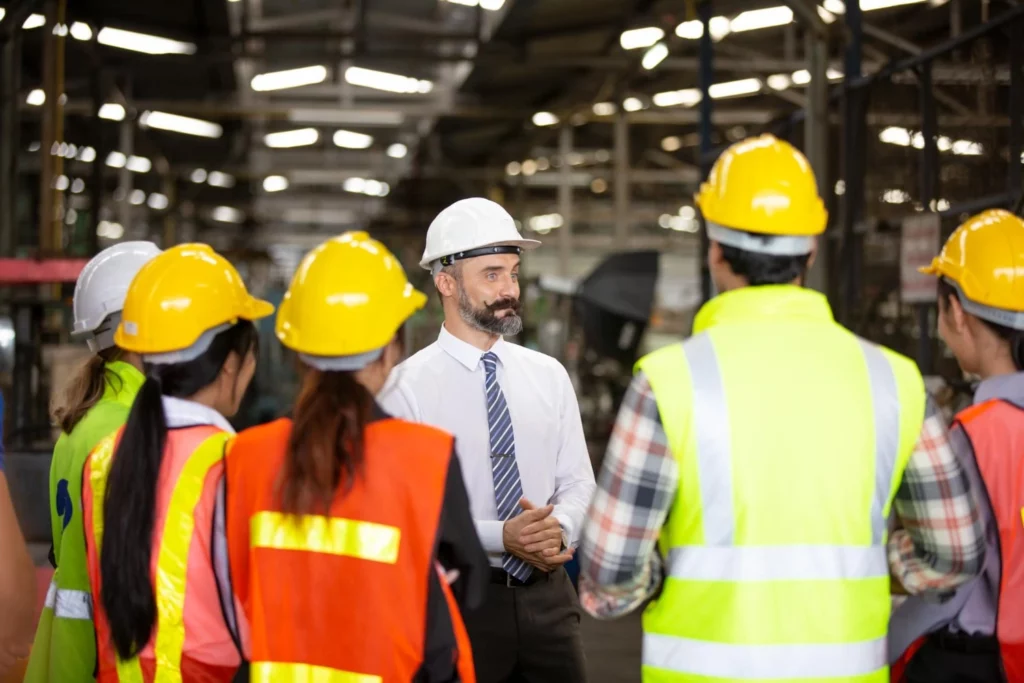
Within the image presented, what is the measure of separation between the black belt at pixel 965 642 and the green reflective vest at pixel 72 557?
2.00 m

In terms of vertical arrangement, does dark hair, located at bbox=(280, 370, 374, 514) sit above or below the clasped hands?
above

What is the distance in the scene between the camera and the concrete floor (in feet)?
22.1

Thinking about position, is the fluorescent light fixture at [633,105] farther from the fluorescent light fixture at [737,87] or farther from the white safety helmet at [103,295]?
the white safety helmet at [103,295]

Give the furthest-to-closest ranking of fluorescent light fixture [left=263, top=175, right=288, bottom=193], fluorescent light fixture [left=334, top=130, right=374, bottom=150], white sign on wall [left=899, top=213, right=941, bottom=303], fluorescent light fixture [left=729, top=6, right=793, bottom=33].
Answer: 1. fluorescent light fixture [left=263, top=175, right=288, bottom=193]
2. fluorescent light fixture [left=334, top=130, right=374, bottom=150]
3. fluorescent light fixture [left=729, top=6, right=793, bottom=33]
4. white sign on wall [left=899, top=213, right=941, bottom=303]

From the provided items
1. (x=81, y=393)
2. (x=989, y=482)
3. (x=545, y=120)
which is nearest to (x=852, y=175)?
(x=989, y=482)

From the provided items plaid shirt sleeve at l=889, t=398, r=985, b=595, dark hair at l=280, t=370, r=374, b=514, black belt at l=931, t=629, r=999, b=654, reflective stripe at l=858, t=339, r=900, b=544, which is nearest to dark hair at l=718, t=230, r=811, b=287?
reflective stripe at l=858, t=339, r=900, b=544

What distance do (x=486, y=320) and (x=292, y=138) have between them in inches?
742

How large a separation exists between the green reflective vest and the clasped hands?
109 centimetres

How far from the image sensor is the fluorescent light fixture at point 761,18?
13.4 m

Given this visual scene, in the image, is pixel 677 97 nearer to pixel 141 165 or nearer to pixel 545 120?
pixel 545 120

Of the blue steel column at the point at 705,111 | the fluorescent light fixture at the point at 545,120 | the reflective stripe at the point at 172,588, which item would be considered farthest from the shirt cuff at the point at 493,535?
the fluorescent light fixture at the point at 545,120

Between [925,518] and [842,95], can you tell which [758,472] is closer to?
[925,518]

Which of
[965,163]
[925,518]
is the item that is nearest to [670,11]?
[965,163]

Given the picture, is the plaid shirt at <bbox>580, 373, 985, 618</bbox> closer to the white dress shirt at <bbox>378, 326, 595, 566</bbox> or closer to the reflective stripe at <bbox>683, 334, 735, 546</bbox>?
the reflective stripe at <bbox>683, 334, 735, 546</bbox>
